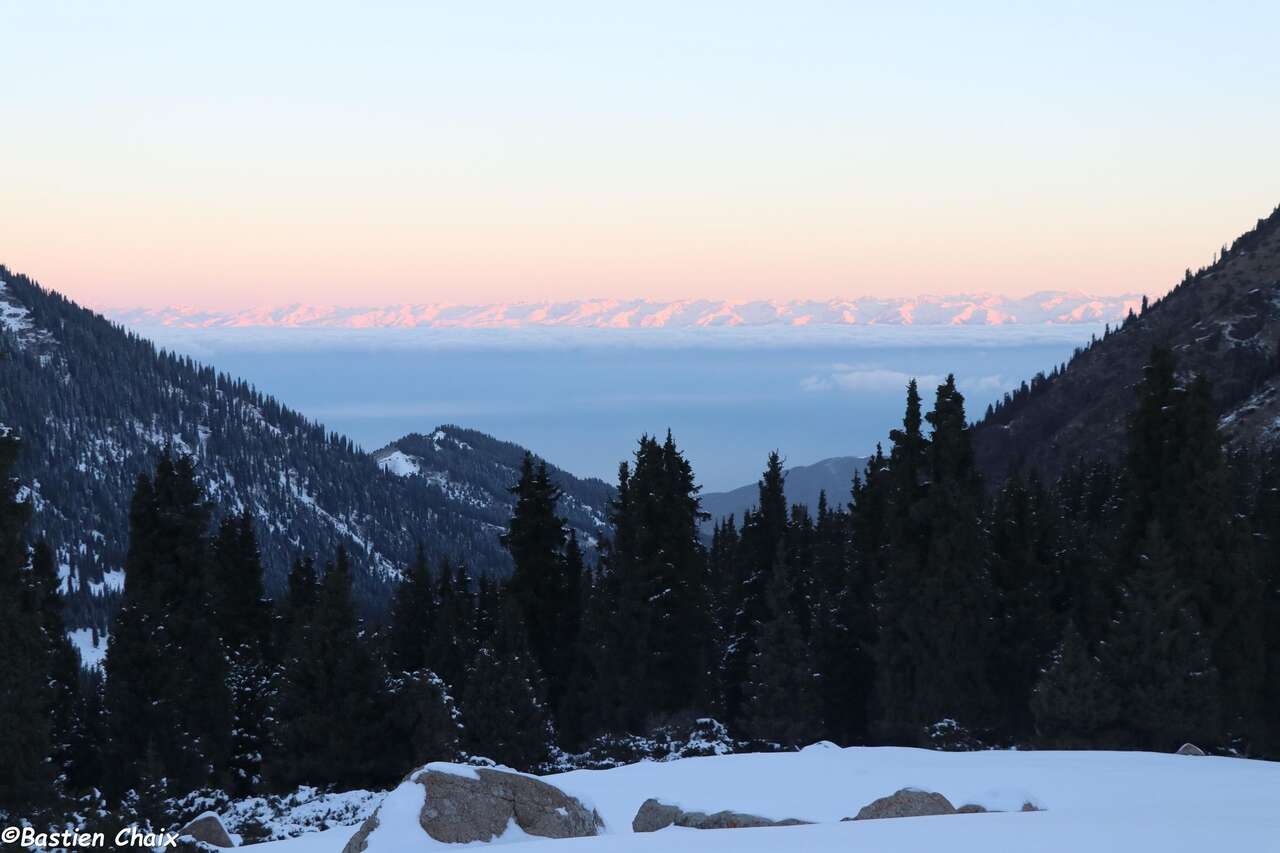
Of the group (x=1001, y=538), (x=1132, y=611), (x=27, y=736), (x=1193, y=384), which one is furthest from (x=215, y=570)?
(x=1193, y=384)

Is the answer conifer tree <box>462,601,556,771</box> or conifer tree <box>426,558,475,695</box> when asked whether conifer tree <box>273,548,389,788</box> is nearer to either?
conifer tree <box>462,601,556,771</box>

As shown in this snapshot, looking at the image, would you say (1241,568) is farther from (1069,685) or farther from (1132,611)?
(1069,685)

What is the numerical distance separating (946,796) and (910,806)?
4.85m

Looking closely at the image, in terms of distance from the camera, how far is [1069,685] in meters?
43.3

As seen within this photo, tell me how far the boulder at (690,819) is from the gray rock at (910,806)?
1.35m

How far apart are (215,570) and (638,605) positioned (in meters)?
20.0

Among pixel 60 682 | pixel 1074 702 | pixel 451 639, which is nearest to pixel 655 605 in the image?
pixel 451 639

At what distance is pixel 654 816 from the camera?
74.7 feet

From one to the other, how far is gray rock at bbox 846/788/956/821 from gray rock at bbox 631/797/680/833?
12.5 ft

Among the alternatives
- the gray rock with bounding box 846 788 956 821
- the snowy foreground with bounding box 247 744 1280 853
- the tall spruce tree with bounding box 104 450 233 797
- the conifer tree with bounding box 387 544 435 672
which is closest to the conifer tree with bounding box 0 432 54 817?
the snowy foreground with bounding box 247 744 1280 853

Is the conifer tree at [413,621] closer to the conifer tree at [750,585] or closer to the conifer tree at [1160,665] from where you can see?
the conifer tree at [750,585]

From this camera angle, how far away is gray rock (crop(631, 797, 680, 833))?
22.5 metres

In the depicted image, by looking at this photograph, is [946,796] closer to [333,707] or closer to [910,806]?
[910,806]

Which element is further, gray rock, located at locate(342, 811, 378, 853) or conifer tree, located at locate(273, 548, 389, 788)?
conifer tree, located at locate(273, 548, 389, 788)
